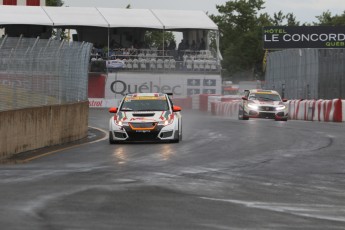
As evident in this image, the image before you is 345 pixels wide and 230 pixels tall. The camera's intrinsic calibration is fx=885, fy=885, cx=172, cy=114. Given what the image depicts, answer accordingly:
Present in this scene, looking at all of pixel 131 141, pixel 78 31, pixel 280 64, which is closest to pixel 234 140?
pixel 131 141

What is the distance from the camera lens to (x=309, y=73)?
4941cm

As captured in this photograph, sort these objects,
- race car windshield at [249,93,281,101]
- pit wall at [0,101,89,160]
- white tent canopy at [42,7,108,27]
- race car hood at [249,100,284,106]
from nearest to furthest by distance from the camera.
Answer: pit wall at [0,101,89,160]
race car hood at [249,100,284,106]
race car windshield at [249,93,281,101]
white tent canopy at [42,7,108,27]

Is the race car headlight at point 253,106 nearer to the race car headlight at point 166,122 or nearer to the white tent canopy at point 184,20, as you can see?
the race car headlight at point 166,122

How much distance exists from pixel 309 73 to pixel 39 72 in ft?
102

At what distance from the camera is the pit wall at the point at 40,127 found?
1748 centimetres

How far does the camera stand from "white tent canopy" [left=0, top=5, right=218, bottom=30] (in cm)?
5538

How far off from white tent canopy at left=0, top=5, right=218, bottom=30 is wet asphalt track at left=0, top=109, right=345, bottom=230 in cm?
3647

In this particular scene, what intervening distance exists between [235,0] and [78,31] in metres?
52.2

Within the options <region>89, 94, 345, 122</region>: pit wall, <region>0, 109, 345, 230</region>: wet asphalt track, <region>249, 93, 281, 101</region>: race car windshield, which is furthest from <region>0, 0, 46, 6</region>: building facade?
<region>0, 109, 345, 230</region>: wet asphalt track

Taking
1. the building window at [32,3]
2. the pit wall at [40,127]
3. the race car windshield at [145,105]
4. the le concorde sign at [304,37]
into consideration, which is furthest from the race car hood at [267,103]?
the building window at [32,3]

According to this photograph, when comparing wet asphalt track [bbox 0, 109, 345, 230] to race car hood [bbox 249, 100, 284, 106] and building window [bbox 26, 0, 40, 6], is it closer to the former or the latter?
race car hood [bbox 249, 100, 284, 106]

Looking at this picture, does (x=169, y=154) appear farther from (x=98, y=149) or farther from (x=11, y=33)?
(x=11, y=33)

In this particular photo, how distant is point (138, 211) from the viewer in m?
9.10

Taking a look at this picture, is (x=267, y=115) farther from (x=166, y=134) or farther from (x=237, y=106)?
(x=166, y=134)
